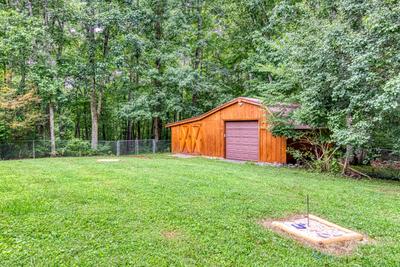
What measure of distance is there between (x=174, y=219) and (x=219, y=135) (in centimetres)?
945

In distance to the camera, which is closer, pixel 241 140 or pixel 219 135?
pixel 241 140

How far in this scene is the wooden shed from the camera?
1114 centimetres

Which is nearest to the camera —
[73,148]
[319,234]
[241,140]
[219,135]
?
[319,234]

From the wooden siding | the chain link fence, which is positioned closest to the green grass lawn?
the wooden siding

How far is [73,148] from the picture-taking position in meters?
14.2

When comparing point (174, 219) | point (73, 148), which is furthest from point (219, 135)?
point (174, 219)

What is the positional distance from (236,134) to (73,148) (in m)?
7.68

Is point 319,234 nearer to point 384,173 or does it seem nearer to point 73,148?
point 384,173

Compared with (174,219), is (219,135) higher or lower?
higher

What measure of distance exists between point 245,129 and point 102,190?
25.2 ft

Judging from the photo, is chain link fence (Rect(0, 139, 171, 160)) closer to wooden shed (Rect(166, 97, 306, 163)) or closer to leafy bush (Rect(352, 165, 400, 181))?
wooden shed (Rect(166, 97, 306, 163))

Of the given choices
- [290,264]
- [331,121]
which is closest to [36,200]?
[290,264]

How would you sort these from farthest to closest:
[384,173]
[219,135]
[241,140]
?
[219,135] < [241,140] < [384,173]

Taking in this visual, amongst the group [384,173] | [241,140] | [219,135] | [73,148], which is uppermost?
[219,135]
